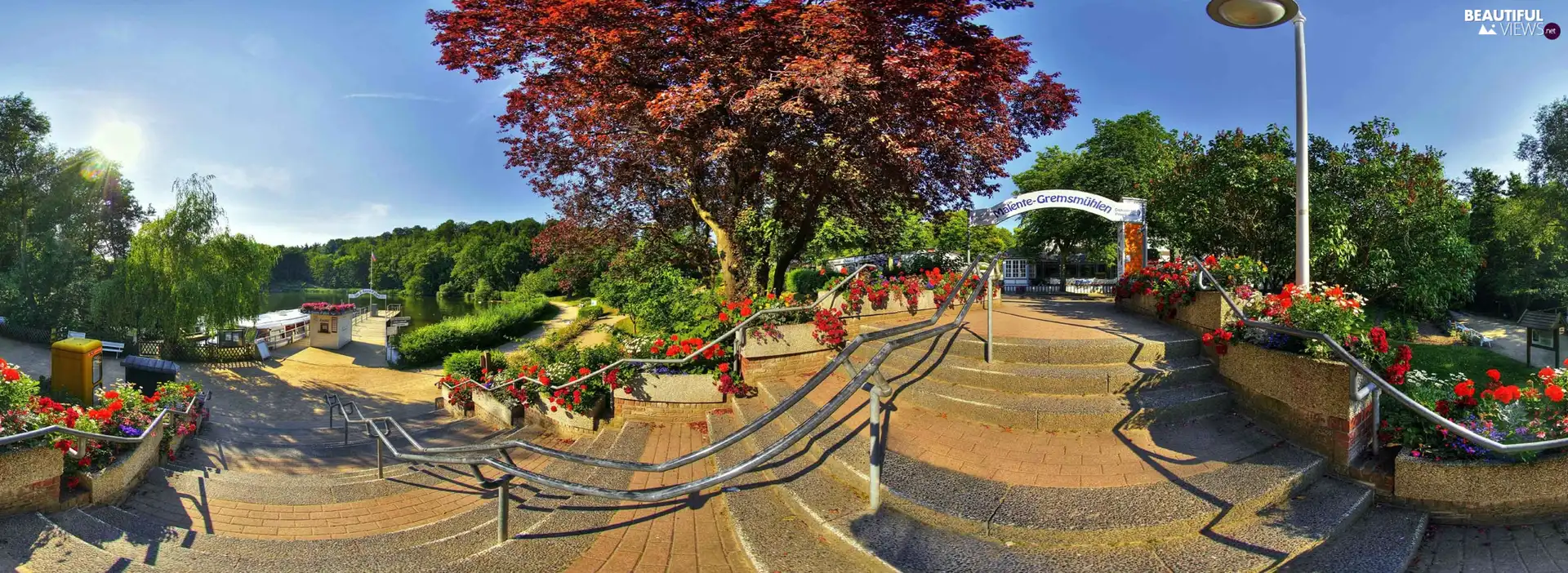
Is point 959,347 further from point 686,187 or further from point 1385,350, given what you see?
point 686,187

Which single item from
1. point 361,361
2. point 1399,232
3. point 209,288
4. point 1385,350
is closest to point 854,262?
point 1399,232

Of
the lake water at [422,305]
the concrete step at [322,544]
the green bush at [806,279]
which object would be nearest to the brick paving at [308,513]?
the concrete step at [322,544]

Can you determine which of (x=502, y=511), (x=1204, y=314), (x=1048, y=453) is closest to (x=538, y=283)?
(x=502, y=511)

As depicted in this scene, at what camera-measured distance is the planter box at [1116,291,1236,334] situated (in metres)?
5.03

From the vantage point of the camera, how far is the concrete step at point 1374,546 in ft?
8.98

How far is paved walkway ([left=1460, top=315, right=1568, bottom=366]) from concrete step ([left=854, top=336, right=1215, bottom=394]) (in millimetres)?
16117

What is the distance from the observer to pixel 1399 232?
11727mm

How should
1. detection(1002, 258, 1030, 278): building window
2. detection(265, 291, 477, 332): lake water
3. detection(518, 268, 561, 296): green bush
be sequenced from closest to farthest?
detection(1002, 258, 1030, 278): building window → detection(518, 268, 561, 296): green bush → detection(265, 291, 477, 332): lake water

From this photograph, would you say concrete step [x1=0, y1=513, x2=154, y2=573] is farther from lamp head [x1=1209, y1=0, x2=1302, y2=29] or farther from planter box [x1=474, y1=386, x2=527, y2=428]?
lamp head [x1=1209, y1=0, x2=1302, y2=29]

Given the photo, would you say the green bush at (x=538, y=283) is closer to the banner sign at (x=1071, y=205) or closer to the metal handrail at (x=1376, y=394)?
the banner sign at (x=1071, y=205)

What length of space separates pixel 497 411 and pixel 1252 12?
10.3m

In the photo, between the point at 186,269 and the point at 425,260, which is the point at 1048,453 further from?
the point at 425,260

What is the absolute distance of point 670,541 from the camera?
3.21m

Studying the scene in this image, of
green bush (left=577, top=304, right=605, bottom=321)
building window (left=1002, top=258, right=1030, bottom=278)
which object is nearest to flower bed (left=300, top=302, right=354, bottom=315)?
green bush (left=577, top=304, right=605, bottom=321)
